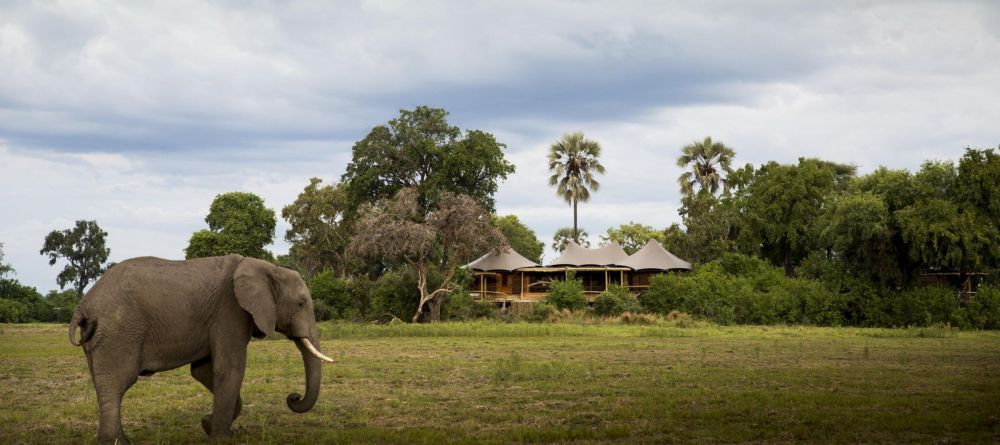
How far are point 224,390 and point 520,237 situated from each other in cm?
8937

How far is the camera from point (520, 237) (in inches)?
3979

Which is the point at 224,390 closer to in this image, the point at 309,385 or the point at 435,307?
the point at 309,385

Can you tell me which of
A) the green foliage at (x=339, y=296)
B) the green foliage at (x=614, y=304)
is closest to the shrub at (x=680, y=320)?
the green foliage at (x=614, y=304)

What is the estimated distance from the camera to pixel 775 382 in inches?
725

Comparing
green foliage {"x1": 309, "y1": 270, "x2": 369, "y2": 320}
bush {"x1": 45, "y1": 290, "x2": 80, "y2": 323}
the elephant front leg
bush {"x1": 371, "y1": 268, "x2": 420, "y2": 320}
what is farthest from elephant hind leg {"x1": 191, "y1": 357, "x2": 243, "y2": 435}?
bush {"x1": 45, "y1": 290, "x2": 80, "y2": 323}

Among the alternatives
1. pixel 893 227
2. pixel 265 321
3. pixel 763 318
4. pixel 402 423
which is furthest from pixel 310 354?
pixel 893 227

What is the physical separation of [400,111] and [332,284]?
13.9m

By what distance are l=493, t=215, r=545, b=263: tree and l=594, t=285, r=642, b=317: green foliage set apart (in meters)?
42.8

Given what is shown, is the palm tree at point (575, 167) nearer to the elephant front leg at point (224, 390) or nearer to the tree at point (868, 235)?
the tree at point (868, 235)

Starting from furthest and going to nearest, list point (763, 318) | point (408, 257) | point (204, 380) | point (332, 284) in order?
point (332, 284) < point (408, 257) < point (763, 318) < point (204, 380)

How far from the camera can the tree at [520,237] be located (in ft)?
324

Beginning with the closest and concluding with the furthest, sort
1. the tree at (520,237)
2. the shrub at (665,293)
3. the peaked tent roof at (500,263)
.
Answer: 1. the shrub at (665,293)
2. the peaked tent roof at (500,263)
3. the tree at (520,237)

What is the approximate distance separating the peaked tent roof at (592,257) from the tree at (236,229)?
95.7 feet

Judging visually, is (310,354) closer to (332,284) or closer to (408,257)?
(408,257)
